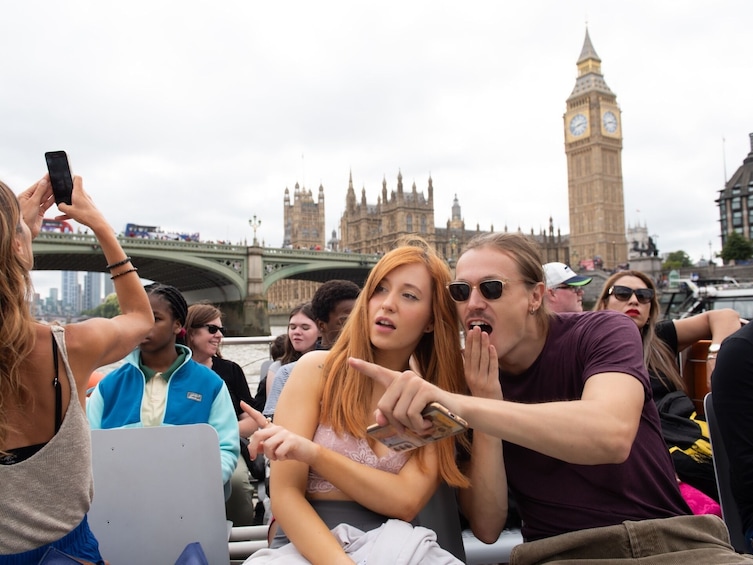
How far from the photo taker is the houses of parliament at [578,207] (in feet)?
211

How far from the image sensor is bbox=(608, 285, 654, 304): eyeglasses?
2.97 m

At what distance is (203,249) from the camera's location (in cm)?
2775

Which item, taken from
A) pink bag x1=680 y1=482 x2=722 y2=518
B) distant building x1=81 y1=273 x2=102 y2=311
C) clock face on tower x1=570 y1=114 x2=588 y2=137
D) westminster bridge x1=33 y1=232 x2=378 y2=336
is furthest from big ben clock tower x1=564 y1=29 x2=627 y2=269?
distant building x1=81 y1=273 x2=102 y2=311

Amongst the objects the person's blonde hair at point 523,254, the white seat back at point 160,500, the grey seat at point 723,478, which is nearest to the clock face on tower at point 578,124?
the grey seat at point 723,478

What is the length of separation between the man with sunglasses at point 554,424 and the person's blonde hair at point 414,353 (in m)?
0.09

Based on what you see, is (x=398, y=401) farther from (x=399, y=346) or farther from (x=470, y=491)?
(x=470, y=491)

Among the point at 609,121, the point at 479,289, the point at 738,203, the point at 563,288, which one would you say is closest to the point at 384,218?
the point at 609,121

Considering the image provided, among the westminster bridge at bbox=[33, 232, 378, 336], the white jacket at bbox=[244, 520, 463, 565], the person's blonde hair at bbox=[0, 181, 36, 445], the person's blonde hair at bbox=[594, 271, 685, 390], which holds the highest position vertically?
the westminster bridge at bbox=[33, 232, 378, 336]

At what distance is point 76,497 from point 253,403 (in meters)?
2.30

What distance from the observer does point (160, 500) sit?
1.76 meters

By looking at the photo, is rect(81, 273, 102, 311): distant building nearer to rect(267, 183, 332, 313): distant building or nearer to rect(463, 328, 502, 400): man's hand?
rect(267, 183, 332, 313): distant building

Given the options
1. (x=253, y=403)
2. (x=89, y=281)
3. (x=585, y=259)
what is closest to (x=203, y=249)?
Result: (x=253, y=403)

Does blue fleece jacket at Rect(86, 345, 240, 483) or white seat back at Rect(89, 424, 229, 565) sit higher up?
blue fleece jacket at Rect(86, 345, 240, 483)

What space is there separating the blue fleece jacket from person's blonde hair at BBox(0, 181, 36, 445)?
3.43 feet
